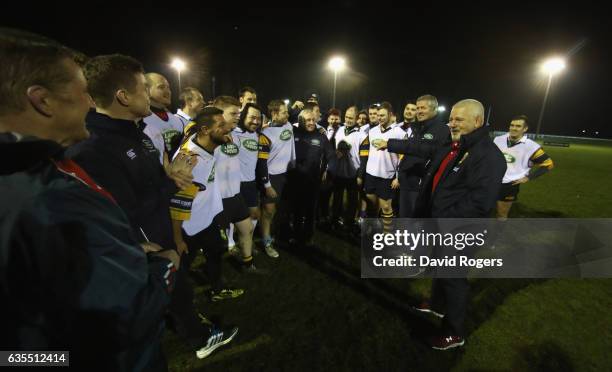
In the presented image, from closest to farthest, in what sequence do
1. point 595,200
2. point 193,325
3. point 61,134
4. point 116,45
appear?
point 61,134 < point 193,325 < point 595,200 < point 116,45

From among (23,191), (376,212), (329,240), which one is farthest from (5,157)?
(376,212)

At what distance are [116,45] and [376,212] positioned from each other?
3016 cm

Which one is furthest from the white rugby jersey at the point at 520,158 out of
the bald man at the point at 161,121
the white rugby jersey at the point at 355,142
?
the bald man at the point at 161,121

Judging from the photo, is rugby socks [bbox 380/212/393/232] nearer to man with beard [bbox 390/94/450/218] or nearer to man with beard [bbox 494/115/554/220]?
man with beard [bbox 390/94/450/218]

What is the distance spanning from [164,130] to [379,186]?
13.1 ft

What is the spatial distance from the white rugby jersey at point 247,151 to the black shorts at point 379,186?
2372 millimetres

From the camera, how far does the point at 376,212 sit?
6121mm

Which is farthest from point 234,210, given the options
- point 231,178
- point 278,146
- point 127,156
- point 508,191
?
point 508,191

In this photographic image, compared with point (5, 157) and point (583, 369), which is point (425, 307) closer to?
point (583, 369)

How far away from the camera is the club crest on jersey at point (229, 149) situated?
4078 millimetres

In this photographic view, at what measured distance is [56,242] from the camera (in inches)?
35.0

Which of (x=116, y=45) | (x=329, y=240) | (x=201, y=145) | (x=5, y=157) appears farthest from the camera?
(x=116, y=45)

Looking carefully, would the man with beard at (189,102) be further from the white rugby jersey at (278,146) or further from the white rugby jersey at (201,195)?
the white rugby jersey at (201,195)

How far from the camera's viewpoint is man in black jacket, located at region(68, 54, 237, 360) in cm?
180
